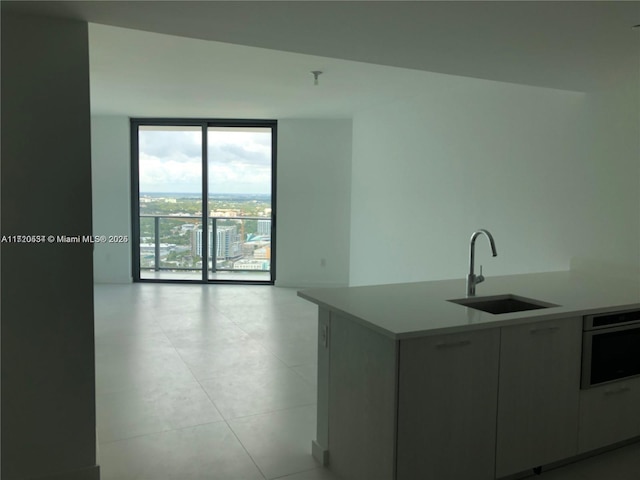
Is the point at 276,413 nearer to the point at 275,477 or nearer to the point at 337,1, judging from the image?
the point at 275,477

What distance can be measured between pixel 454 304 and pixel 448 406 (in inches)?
22.8

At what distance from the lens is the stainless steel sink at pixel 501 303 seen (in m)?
2.83

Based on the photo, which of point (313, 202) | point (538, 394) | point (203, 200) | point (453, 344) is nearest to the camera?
point (453, 344)

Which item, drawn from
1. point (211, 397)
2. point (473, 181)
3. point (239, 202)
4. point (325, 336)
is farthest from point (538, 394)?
point (239, 202)

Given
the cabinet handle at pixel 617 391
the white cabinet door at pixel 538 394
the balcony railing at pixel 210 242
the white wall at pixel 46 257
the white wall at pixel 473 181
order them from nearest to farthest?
1. the white wall at pixel 46 257
2. the white cabinet door at pixel 538 394
3. the cabinet handle at pixel 617 391
4. the white wall at pixel 473 181
5. the balcony railing at pixel 210 242

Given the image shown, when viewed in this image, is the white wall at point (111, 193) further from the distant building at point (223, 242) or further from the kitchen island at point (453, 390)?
the kitchen island at point (453, 390)

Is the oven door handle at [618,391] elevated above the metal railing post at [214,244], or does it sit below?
below

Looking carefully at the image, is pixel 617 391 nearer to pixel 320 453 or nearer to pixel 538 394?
pixel 538 394

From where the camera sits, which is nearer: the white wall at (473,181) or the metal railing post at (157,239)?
the white wall at (473,181)

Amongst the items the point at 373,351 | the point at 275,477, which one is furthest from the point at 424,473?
the point at 275,477

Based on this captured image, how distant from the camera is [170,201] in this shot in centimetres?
852

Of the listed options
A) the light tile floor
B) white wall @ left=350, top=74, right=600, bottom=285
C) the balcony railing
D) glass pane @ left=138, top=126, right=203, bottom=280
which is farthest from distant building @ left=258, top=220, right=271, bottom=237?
the light tile floor

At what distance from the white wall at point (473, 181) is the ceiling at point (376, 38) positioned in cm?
45

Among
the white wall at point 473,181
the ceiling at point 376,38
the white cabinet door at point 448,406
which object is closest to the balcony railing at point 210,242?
the white wall at point 473,181
